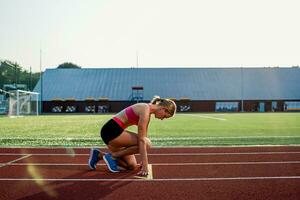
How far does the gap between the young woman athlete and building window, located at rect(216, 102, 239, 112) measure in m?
55.9

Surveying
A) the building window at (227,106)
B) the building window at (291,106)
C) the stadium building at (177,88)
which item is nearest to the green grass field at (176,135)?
the stadium building at (177,88)

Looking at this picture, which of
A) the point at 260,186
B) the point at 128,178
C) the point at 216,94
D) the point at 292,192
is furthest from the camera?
the point at 216,94

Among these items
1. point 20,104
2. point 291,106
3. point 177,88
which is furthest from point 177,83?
point 20,104

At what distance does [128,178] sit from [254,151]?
5.02 metres

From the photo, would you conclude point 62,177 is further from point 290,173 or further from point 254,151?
point 254,151

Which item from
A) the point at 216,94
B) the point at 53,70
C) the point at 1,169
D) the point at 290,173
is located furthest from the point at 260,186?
the point at 53,70

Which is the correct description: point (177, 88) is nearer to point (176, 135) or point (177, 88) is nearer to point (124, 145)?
point (176, 135)

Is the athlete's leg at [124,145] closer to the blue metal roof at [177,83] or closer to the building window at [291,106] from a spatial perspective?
the blue metal roof at [177,83]

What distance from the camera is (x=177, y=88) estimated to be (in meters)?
65.0

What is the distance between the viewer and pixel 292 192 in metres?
6.06

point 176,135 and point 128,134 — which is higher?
point 128,134

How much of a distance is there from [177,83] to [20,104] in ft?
88.1

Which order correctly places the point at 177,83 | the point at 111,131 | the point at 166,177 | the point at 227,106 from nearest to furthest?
the point at 166,177
the point at 111,131
the point at 227,106
the point at 177,83

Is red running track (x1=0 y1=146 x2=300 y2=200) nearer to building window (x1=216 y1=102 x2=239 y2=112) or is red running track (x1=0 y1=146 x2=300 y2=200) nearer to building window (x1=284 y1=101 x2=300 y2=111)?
building window (x1=216 y1=102 x2=239 y2=112)
